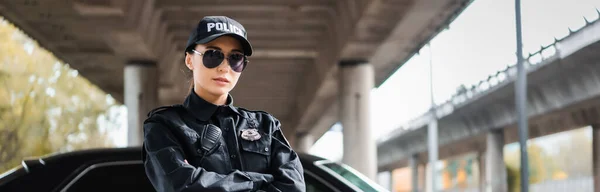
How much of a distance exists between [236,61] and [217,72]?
0.08m

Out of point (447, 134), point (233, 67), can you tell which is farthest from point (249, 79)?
point (233, 67)

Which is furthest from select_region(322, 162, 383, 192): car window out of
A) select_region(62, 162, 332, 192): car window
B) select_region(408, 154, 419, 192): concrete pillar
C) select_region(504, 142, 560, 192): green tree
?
select_region(504, 142, 560, 192): green tree

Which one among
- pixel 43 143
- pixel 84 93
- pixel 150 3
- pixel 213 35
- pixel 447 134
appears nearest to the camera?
pixel 213 35

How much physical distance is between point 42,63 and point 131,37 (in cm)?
1452

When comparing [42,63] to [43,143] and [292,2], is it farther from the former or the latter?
[292,2]

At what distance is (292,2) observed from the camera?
21.0 meters

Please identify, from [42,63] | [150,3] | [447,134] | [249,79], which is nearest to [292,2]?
[150,3]

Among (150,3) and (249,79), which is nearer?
(150,3)

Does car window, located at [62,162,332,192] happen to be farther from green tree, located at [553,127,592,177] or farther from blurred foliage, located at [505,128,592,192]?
green tree, located at [553,127,592,177]

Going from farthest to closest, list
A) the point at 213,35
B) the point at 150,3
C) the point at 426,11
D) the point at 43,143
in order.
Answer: the point at 43,143 → the point at 150,3 → the point at 426,11 → the point at 213,35

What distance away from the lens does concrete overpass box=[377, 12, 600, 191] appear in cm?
2423

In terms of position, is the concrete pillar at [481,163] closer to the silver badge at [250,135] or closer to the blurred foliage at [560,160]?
the blurred foliage at [560,160]

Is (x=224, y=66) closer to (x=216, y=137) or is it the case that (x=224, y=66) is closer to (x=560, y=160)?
(x=216, y=137)

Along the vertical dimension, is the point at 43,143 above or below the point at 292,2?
below
